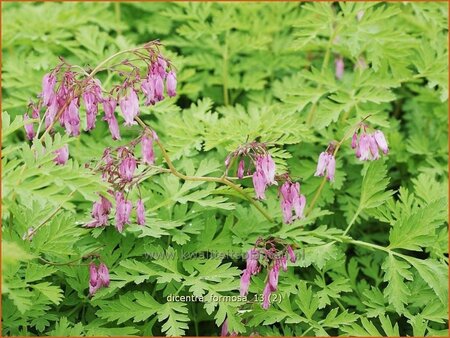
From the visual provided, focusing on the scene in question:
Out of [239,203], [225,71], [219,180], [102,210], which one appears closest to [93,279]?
[102,210]

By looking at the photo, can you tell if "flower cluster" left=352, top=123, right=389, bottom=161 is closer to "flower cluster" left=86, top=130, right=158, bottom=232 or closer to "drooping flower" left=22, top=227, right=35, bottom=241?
"flower cluster" left=86, top=130, right=158, bottom=232

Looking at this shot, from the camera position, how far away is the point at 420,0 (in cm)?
547

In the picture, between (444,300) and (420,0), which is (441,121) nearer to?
(420,0)

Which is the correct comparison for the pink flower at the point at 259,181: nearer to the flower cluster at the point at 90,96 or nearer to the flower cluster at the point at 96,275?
the flower cluster at the point at 90,96

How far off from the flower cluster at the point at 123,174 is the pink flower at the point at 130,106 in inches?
5.1

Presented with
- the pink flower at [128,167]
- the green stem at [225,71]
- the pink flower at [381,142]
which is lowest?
the green stem at [225,71]

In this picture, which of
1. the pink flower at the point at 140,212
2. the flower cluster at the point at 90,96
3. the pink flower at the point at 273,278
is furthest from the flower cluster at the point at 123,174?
the pink flower at the point at 273,278

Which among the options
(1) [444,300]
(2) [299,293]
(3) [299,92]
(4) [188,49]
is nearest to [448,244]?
(1) [444,300]

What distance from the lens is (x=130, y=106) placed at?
3418 millimetres

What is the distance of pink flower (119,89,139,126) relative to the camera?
11.2ft

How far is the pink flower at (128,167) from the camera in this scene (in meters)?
3.42

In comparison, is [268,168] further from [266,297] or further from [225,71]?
[225,71]

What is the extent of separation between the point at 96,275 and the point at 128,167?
64 centimetres

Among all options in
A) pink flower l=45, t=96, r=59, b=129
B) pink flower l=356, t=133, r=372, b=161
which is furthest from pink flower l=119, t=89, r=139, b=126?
pink flower l=356, t=133, r=372, b=161
